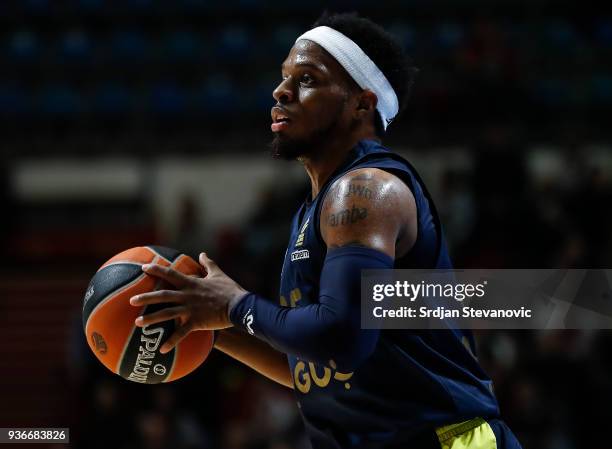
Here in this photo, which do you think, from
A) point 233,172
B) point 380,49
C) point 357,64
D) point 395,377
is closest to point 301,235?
point 395,377

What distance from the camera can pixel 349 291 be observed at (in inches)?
104

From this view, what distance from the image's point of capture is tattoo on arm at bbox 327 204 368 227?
2.71 metres

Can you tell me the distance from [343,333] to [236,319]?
1.35ft

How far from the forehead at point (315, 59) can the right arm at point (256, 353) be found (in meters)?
1.06

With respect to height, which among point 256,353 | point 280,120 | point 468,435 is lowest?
point 256,353

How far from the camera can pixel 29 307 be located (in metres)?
10.9

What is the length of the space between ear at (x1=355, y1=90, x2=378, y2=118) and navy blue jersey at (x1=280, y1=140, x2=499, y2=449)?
0.26m

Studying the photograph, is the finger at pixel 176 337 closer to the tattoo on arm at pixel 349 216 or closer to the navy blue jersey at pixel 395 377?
the navy blue jersey at pixel 395 377

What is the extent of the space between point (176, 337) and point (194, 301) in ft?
0.52

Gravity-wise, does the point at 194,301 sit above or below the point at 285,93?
below

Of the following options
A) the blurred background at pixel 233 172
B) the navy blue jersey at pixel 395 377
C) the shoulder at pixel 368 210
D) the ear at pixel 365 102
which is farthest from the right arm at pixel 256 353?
the blurred background at pixel 233 172

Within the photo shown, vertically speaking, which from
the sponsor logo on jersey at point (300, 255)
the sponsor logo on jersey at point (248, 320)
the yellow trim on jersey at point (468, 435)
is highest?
the sponsor logo on jersey at point (300, 255)

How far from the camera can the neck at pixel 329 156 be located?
127 inches

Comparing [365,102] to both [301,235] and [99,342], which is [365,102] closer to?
[301,235]
